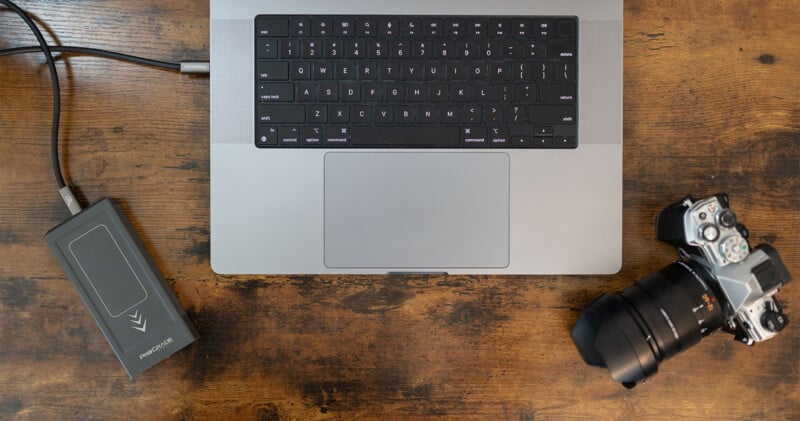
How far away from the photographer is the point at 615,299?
0.71 metres

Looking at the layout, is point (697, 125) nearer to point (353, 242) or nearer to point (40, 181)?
point (353, 242)

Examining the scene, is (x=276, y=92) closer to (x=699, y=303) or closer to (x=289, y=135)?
(x=289, y=135)

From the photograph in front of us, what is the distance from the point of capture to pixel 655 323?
68 cm

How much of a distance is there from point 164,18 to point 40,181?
310 millimetres

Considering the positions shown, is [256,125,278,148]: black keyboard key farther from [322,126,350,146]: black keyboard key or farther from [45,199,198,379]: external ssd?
[45,199,198,379]: external ssd

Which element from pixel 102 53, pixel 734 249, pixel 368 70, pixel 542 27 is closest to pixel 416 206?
pixel 368 70

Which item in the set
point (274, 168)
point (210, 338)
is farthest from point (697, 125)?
point (210, 338)

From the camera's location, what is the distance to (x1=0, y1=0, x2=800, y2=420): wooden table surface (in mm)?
788

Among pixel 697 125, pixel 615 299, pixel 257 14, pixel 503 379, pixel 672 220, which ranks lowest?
pixel 503 379

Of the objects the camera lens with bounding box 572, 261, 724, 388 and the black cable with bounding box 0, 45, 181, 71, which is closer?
the camera lens with bounding box 572, 261, 724, 388

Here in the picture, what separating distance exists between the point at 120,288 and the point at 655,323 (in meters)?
0.73

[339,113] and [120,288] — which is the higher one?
[339,113]

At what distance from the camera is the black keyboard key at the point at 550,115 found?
738 millimetres

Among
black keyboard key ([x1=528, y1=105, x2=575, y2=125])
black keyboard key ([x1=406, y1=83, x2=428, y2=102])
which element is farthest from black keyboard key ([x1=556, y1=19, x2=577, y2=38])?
black keyboard key ([x1=406, y1=83, x2=428, y2=102])
